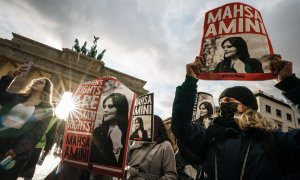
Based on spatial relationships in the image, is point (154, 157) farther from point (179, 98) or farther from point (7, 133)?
point (7, 133)

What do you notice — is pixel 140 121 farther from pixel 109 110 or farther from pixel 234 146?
pixel 234 146

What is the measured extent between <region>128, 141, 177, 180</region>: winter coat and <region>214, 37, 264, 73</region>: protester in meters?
1.34

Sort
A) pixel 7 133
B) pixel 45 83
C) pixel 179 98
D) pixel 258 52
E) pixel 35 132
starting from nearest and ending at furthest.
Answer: pixel 179 98 < pixel 258 52 < pixel 7 133 < pixel 35 132 < pixel 45 83

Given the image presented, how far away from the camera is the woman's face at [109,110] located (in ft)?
10.4

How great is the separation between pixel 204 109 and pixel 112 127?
2581 millimetres

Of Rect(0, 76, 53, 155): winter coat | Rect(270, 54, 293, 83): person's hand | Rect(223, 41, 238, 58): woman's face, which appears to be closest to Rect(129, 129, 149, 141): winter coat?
Rect(0, 76, 53, 155): winter coat

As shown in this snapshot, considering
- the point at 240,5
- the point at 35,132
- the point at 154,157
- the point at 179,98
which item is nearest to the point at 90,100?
the point at 35,132

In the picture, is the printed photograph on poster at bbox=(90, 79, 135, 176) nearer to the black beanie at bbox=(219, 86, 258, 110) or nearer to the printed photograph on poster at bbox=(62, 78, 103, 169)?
the printed photograph on poster at bbox=(62, 78, 103, 169)

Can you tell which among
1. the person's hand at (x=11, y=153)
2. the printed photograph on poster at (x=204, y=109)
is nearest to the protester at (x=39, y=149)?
the person's hand at (x=11, y=153)

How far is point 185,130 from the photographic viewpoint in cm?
166

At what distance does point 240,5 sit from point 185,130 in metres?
1.39

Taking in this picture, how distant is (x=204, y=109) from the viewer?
5023mm

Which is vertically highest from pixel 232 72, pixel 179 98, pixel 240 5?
pixel 240 5

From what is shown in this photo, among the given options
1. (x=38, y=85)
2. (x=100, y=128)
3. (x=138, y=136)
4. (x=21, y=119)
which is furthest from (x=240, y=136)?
(x=38, y=85)
